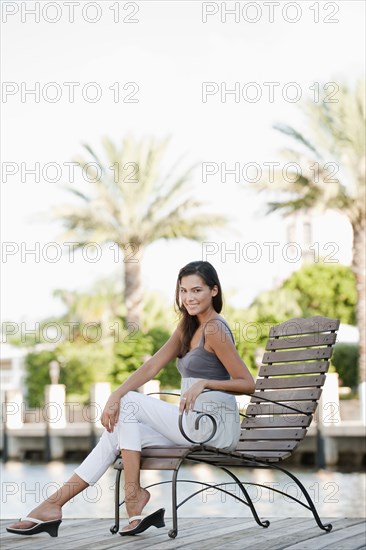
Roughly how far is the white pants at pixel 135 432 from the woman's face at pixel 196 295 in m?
0.49

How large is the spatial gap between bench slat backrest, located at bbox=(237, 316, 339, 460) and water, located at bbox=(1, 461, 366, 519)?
9.33 meters

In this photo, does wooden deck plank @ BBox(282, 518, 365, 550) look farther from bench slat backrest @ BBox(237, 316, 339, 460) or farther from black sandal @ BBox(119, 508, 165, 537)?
black sandal @ BBox(119, 508, 165, 537)

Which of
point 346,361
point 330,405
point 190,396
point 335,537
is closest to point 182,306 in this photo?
point 190,396

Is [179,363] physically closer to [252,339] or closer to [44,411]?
[252,339]

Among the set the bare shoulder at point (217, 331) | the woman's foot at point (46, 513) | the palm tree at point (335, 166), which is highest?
the palm tree at point (335, 166)

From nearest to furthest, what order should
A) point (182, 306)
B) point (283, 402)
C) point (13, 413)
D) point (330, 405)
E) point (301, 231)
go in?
point (182, 306), point (283, 402), point (330, 405), point (13, 413), point (301, 231)

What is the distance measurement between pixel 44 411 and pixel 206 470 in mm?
9169

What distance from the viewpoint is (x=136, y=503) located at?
5309mm

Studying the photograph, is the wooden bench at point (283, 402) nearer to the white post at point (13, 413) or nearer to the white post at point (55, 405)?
the white post at point (55, 405)

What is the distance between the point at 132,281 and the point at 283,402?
25.3m

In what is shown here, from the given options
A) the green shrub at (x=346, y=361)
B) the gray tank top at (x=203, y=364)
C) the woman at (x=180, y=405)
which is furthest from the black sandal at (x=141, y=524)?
the green shrub at (x=346, y=361)

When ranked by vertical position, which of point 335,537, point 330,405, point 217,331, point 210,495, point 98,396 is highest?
point 217,331

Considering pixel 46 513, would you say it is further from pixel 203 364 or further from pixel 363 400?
pixel 363 400

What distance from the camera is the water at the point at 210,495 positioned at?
16.9 metres
